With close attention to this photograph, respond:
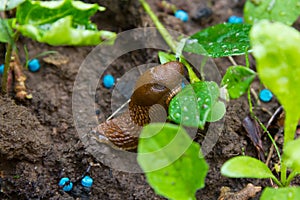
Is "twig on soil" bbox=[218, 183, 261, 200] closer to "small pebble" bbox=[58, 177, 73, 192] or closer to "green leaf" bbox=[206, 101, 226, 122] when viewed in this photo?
"green leaf" bbox=[206, 101, 226, 122]

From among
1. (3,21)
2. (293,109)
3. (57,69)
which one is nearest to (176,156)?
(293,109)

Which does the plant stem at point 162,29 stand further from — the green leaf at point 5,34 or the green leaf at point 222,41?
the green leaf at point 5,34

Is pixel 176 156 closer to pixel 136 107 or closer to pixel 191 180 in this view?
pixel 191 180

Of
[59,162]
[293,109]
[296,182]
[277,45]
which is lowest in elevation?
[59,162]

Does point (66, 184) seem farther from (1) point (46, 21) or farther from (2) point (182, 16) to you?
(2) point (182, 16)

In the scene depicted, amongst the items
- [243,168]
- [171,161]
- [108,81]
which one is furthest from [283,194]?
[108,81]

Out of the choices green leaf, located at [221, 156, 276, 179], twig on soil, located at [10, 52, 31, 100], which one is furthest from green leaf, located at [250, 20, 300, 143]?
twig on soil, located at [10, 52, 31, 100]

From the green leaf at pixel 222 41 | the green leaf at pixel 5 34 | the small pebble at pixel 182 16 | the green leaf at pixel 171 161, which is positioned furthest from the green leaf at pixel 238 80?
the small pebble at pixel 182 16
